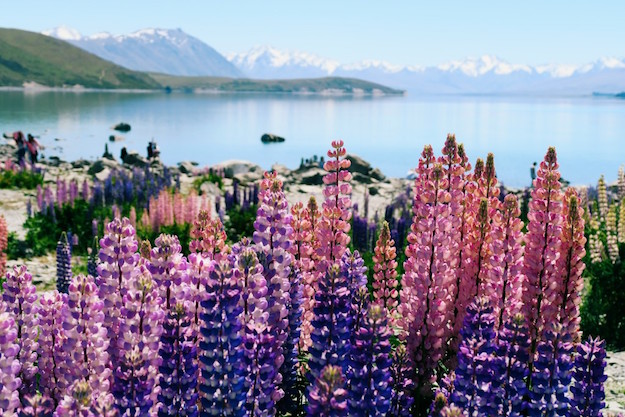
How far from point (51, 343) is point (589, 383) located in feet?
10.1

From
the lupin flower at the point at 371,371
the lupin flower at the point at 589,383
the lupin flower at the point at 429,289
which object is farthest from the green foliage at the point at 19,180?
the lupin flower at the point at 589,383

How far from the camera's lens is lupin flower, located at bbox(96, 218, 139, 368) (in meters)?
3.55

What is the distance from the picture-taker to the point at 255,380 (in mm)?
3396

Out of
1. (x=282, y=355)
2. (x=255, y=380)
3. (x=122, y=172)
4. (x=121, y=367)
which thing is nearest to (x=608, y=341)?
(x=282, y=355)

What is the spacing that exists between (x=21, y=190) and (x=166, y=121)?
79503mm

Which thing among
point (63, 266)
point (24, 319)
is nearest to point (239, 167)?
point (63, 266)

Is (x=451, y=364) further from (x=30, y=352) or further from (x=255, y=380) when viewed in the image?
(x=30, y=352)

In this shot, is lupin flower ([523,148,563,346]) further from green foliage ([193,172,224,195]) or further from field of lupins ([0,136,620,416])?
green foliage ([193,172,224,195])

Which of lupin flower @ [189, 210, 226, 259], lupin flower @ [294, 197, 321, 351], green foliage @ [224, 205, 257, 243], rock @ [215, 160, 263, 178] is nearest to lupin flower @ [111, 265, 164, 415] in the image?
Result: lupin flower @ [189, 210, 226, 259]

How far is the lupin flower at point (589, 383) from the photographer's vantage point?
11.4ft

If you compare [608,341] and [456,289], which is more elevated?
[456,289]

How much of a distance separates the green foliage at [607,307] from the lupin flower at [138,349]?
7.25 meters

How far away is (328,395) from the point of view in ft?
9.72

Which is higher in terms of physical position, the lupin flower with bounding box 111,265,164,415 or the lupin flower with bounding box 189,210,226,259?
the lupin flower with bounding box 189,210,226,259
